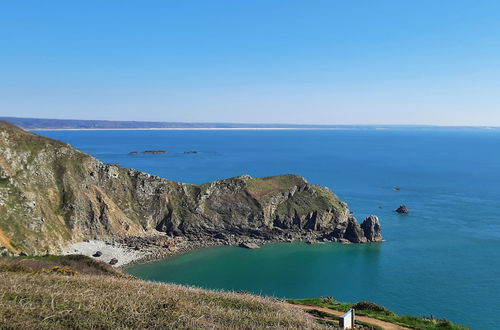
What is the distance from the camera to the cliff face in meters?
78.2

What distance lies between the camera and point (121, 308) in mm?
17844

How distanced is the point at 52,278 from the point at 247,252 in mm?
62468

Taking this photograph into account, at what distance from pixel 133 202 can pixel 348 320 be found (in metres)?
77.4

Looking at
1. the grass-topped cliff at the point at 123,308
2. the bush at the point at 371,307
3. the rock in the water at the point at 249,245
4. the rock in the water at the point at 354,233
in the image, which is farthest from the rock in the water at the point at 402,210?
the grass-topped cliff at the point at 123,308

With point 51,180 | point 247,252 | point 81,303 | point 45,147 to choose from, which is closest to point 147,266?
point 247,252

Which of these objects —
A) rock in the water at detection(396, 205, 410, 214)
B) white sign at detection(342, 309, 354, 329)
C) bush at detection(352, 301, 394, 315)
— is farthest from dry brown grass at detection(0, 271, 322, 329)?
rock in the water at detection(396, 205, 410, 214)

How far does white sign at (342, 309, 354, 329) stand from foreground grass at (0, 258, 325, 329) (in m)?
2.63

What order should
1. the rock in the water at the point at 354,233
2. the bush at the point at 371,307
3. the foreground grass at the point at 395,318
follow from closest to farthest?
the foreground grass at the point at 395,318 < the bush at the point at 371,307 < the rock in the water at the point at 354,233

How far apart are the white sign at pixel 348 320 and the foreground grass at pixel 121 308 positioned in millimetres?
2632

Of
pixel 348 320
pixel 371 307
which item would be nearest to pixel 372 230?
pixel 371 307

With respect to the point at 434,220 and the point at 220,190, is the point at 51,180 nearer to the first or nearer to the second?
the point at 220,190

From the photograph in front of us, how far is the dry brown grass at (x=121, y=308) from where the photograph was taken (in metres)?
16.1

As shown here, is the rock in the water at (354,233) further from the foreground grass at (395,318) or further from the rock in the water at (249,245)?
the foreground grass at (395,318)

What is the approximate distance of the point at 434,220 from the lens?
4082 inches
